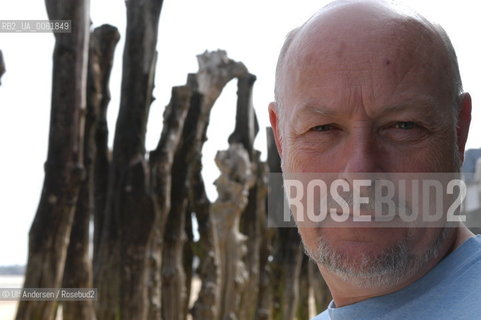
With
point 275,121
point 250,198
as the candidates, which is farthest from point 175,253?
point 275,121

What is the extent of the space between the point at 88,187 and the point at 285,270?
571cm

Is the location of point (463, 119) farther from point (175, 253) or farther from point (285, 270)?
point (285, 270)

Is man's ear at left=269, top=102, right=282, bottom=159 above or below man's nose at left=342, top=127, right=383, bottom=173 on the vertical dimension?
above

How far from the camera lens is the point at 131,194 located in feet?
17.6

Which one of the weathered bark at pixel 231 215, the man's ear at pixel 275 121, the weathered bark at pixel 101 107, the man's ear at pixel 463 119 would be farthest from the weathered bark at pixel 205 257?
the man's ear at pixel 463 119

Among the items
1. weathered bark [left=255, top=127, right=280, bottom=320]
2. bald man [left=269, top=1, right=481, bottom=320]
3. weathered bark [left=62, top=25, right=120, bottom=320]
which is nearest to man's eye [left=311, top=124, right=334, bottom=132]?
bald man [left=269, top=1, right=481, bottom=320]

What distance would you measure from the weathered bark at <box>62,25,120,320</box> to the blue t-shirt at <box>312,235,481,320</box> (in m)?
3.77

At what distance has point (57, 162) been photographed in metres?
4.13

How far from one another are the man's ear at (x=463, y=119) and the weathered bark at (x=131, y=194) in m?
4.37

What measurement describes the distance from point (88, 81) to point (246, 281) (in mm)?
3708

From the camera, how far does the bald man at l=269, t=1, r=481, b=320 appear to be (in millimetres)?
963

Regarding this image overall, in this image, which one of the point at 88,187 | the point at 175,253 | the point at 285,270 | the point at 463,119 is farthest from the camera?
the point at 285,270

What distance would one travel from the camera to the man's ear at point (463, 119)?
1.07 meters

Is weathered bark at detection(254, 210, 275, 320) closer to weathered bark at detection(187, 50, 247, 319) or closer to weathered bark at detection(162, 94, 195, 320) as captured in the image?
weathered bark at detection(187, 50, 247, 319)
